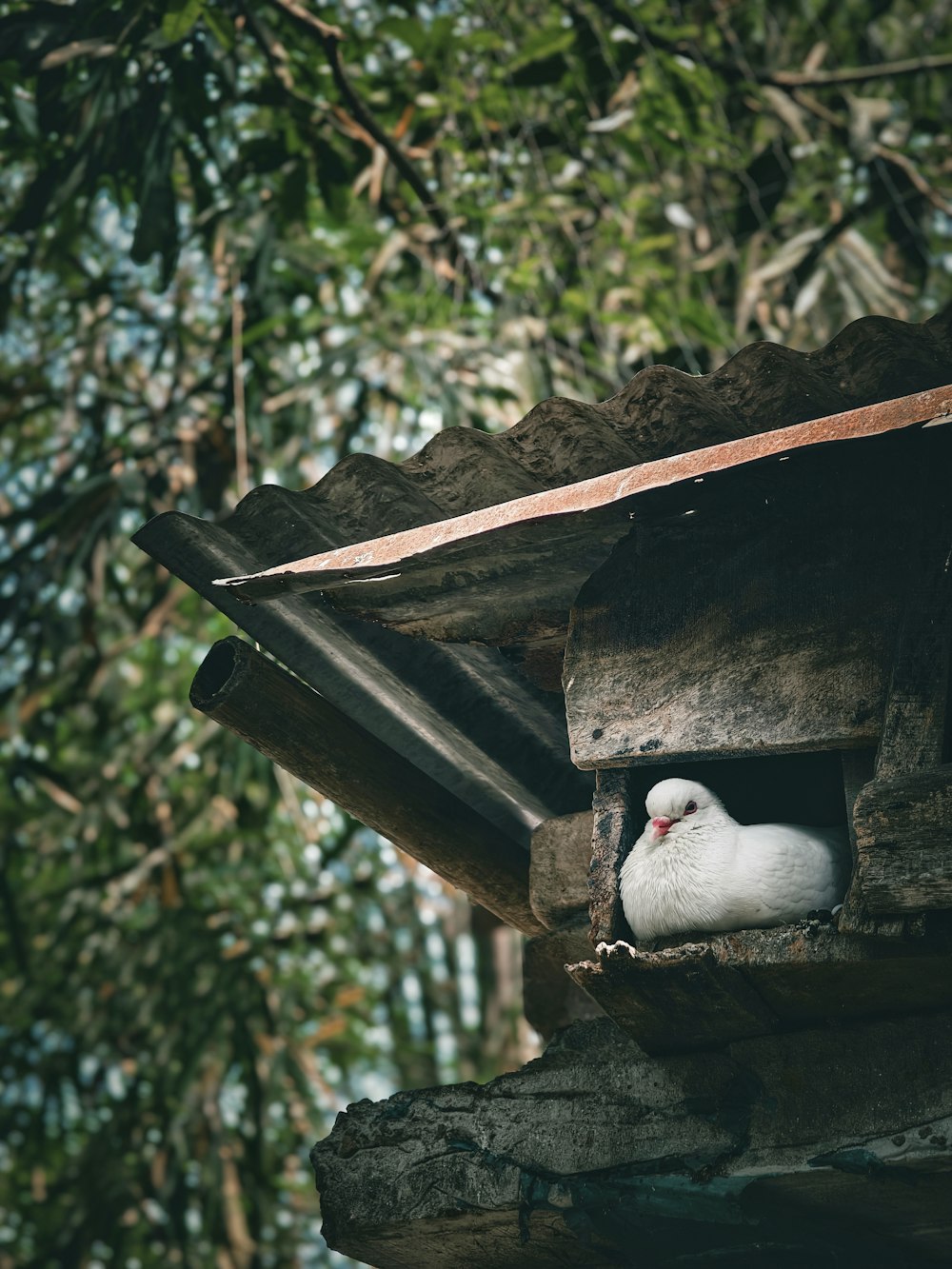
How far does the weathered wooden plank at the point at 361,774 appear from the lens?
9.91 feet

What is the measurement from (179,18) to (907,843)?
3.23m

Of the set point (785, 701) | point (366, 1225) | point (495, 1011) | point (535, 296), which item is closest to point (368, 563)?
point (785, 701)

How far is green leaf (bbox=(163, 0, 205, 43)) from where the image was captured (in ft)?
14.1

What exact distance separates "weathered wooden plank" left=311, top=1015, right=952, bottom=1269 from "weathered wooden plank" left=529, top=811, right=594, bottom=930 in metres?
0.33

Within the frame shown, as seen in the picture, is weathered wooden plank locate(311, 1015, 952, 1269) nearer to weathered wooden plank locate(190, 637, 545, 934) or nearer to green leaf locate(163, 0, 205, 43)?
weathered wooden plank locate(190, 637, 545, 934)

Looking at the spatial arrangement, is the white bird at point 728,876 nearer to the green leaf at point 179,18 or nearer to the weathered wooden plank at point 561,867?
the weathered wooden plank at point 561,867

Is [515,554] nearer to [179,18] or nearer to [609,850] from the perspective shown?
[609,850]

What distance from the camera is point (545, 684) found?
341 centimetres

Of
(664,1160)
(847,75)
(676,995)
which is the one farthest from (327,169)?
(664,1160)

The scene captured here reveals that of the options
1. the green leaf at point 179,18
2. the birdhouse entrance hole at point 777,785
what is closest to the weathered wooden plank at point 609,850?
the birdhouse entrance hole at point 777,785

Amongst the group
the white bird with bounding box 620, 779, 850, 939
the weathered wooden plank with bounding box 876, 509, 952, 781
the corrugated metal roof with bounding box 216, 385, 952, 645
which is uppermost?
the corrugated metal roof with bounding box 216, 385, 952, 645

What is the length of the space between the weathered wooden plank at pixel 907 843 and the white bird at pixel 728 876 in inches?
12.3

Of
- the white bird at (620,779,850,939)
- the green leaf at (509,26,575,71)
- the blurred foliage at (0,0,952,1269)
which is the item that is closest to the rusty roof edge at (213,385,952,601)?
the white bird at (620,779,850,939)

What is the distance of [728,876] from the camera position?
8.90 feet
